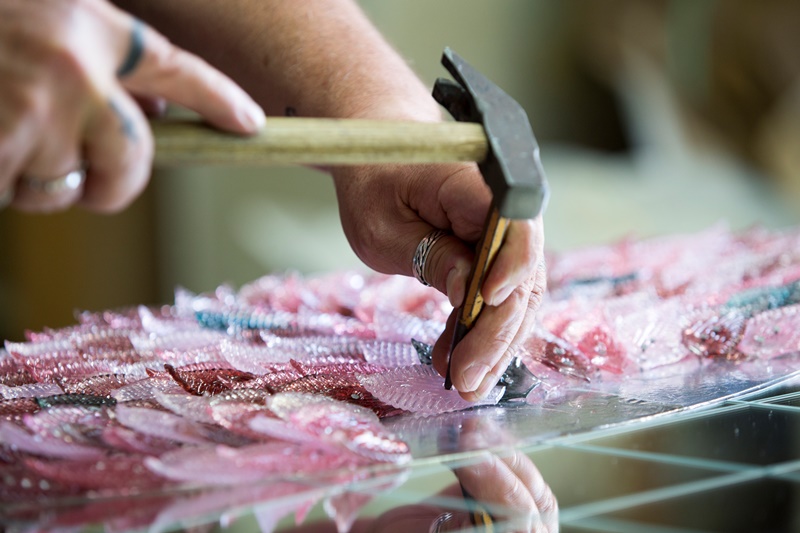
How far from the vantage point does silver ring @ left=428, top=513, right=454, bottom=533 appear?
0.70 metres

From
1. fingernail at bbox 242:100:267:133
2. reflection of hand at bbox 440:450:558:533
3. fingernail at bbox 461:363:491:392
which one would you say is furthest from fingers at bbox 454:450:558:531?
fingernail at bbox 242:100:267:133

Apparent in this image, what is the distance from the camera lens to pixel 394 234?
3.80 feet

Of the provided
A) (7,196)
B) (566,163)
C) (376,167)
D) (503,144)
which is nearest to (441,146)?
(503,144)

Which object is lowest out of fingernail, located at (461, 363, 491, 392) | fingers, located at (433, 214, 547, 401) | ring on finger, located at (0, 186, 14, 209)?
fingernail, located at (461, 363, 491, 392)

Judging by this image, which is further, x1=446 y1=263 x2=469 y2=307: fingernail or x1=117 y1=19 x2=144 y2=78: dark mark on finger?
x1=446 y1=263 x2=469 y2=307: fingernail

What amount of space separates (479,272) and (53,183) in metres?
0.45

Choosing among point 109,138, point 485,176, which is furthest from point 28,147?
point 485,176

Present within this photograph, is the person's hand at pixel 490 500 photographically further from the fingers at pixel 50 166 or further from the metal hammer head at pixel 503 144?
the fingers at pixel 50 166

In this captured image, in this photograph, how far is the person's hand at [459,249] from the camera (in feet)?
3.19

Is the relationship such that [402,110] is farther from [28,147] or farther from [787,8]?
[787,8]

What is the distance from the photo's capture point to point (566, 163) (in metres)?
5.70

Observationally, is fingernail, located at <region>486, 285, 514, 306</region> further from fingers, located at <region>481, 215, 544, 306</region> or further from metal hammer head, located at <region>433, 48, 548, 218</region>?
metal hammer head, located at <region>433, 48, 548, 218</region>

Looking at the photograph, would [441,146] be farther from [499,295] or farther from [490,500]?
[490,500]

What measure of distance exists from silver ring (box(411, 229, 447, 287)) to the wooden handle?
19 centimetres
